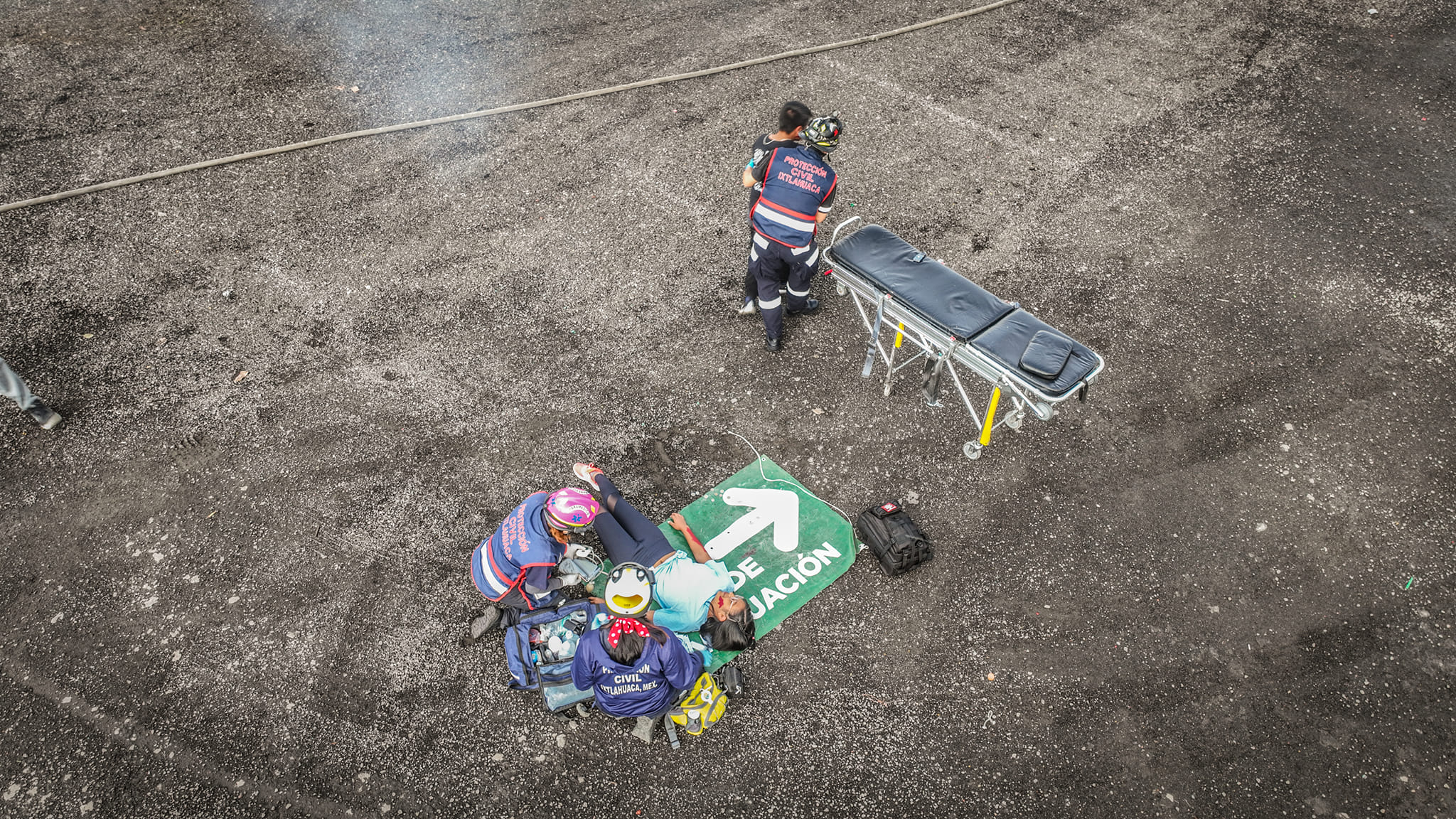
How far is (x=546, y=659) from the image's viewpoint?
16.5 ft

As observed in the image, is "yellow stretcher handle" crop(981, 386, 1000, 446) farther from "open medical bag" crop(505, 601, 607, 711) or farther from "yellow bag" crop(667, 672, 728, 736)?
"open medical bag" crop(505, 601, 607, 711)

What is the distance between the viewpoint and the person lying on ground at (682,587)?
4.94 meters

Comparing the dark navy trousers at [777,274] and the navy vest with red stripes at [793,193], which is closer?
the navy vest with red stripes at [793,193]

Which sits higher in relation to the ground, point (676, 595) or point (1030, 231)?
point (1030, 231)

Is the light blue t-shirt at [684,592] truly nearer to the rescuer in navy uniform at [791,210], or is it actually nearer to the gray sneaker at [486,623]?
the gray sneaker at [486,623]

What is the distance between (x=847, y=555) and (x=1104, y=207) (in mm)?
4724

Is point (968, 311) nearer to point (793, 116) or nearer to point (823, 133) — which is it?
point (823, 133)

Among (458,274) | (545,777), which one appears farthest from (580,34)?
(545,777)

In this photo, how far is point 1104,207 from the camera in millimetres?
7820

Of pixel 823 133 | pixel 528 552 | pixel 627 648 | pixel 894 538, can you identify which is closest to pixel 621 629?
pixel 627 648

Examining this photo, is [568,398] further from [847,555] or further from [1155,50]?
[1155,50]

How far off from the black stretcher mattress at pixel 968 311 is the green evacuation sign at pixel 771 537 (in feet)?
5.29

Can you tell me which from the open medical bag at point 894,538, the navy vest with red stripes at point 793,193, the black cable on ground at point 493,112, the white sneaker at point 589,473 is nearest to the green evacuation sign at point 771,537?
the open medical bag at point 894,538

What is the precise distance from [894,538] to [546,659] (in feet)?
8.05
